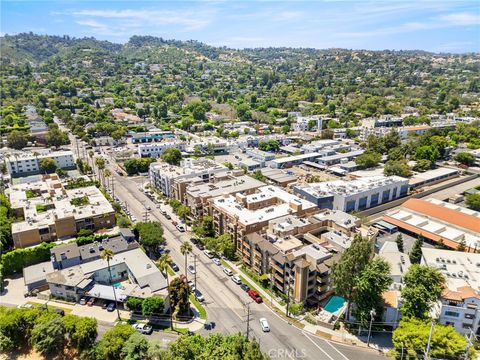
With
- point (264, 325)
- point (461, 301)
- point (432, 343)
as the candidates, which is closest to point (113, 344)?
point (264, 325)

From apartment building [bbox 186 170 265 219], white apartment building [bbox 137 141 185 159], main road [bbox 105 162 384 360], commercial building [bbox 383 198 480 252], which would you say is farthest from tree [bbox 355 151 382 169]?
main road [bbox 105 162 384 360]

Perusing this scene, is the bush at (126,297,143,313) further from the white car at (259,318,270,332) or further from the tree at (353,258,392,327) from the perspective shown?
the tree at (353,258,392,327)

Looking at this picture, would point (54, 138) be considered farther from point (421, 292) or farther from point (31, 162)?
point (421, 292)

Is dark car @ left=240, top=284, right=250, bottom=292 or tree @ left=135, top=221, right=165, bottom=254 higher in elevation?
tree @ left=135, top=221, right=165, bottom=254

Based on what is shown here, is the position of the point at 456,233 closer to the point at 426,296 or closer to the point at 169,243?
the point at 426,296

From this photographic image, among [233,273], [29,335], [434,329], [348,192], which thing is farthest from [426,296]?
[29,335]
